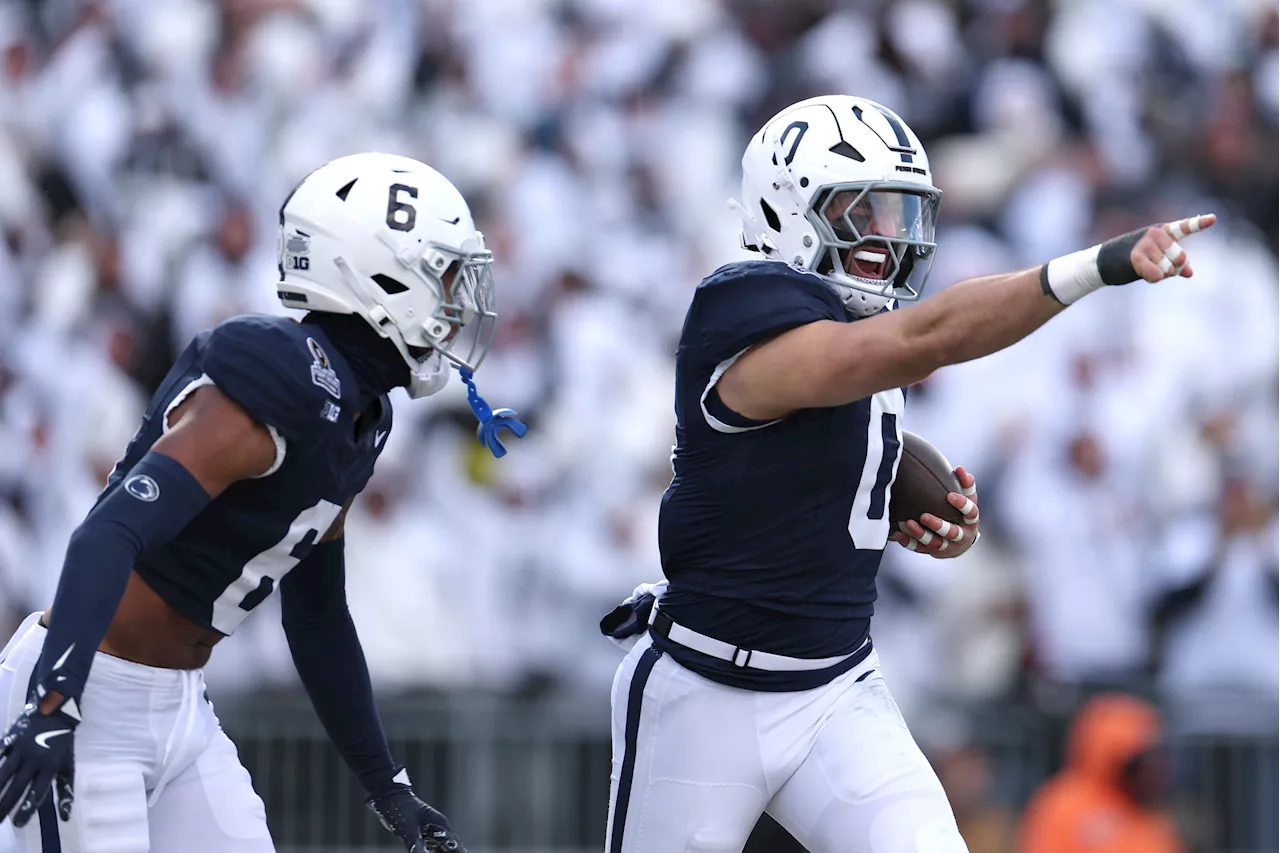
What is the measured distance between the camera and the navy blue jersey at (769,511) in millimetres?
4047

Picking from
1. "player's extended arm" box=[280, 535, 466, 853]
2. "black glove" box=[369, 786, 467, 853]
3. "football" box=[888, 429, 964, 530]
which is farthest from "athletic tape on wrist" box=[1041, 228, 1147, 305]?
"black glove" box=[369, 786, 467, 853]

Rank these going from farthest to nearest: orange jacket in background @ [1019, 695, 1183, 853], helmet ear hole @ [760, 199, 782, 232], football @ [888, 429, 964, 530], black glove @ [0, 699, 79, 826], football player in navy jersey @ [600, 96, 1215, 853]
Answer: orange jacket in background @ [1019, 695, 1183, 853] → football @ [888, 429, 964, 530] → helmet ear hole @ [760, 199, 782, 232] → football player in navy jersey @ [600, 96, 1215, 853] → black glove @ [0, 699, 79, 826]

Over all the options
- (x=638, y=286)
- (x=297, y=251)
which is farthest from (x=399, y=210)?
(x=638, y=286)

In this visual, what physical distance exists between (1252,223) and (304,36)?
5.20 m

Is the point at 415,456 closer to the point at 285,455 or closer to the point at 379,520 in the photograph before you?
the point at 379,520

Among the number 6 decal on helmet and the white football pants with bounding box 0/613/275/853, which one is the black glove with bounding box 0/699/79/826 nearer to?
the white football pants with bounding box 0/613/275/853

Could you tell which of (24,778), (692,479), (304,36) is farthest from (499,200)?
(24,778)

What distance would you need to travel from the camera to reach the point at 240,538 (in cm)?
383

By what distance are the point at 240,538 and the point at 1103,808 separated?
3729 millimetres

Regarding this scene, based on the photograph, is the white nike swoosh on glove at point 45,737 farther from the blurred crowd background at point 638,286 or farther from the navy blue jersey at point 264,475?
the blurred crowd background at point 638,286

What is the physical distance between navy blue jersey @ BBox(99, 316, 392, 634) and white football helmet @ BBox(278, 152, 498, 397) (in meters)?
0.18

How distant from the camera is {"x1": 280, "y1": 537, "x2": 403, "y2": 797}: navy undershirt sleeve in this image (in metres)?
4.34

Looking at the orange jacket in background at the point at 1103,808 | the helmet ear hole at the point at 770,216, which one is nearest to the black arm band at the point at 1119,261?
the helmet ear hole at the point at 770,216

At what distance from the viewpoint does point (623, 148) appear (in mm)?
10891
